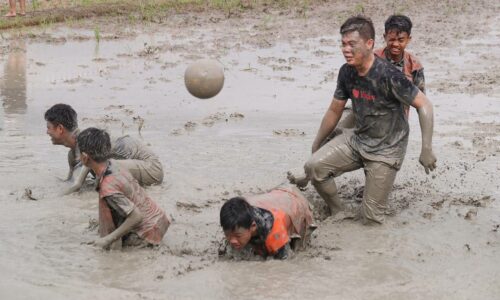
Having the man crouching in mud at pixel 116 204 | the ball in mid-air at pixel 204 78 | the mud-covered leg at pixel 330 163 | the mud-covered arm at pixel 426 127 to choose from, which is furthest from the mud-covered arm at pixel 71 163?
the mud-covered arm at pixel 426 127

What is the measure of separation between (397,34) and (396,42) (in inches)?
2.7

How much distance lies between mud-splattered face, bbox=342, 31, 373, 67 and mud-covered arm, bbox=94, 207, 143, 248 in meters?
1.87

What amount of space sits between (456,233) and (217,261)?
1.86m

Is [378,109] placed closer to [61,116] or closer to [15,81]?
[61,116]

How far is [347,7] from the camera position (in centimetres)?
1714

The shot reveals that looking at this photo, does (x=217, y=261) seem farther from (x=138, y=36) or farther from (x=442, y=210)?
(x=138, y=36)

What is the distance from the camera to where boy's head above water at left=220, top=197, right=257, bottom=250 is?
15.8 feet

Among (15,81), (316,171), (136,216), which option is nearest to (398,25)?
(316,171)

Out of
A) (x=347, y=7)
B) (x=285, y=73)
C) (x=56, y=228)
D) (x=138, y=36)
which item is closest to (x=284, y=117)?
(x=285, y=73)

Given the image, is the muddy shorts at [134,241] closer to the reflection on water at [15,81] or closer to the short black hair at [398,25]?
the short black hair at [398,25]

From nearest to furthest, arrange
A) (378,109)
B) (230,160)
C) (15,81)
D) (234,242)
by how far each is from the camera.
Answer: (234,242), (378,109), (230,160), (15,81)

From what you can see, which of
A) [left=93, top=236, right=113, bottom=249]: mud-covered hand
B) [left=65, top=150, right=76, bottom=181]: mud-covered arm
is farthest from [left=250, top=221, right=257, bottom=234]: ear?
[left=65, top=150, right=76, bottom=181]: mud-covered arm

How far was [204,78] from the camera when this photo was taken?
6.78 m

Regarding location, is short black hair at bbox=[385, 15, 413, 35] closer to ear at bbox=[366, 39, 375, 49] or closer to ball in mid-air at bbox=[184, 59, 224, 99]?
ear at bbox=[366, 39, 375, 49]
